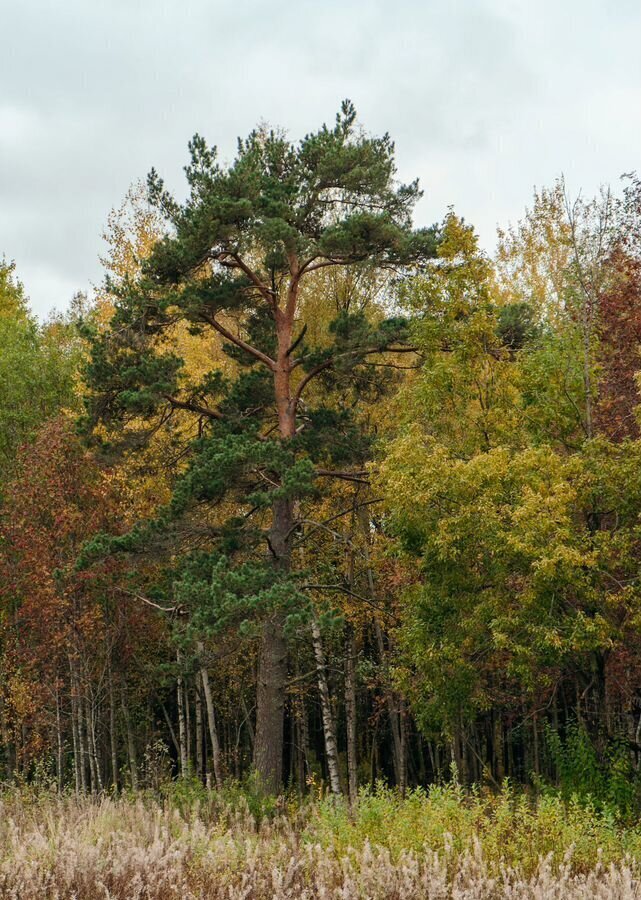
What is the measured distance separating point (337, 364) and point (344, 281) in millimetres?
6450

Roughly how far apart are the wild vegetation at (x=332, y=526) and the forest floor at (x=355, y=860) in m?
0.05

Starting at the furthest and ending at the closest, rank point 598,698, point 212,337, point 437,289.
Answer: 1. point 212,337
2. point 437,289
3. point 598,698

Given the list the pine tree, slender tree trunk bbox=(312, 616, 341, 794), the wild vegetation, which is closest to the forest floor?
the wild vegetation

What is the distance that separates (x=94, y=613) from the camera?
19250mm

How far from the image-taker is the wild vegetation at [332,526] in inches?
362

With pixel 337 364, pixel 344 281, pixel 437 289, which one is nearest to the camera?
pixel 437 289

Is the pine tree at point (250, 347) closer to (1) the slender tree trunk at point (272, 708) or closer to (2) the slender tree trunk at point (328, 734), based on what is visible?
(1) the slender tree trunk at point (272, 708)

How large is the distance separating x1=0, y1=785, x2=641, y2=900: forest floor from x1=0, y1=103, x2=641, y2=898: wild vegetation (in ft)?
0.18

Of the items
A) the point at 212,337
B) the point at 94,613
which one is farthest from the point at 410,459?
the point at 212,337

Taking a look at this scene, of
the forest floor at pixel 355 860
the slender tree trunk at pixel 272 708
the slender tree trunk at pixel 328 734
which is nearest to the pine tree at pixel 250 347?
the slender tree trunk at pixel 272 708

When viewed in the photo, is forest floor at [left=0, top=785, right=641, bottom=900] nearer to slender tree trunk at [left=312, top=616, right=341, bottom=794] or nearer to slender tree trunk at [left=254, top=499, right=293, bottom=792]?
slender tree trunk at [left=254, top=499, right=293, bottom=792]

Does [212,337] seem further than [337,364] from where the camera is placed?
→ Yes

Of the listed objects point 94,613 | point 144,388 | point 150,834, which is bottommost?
point 150,834

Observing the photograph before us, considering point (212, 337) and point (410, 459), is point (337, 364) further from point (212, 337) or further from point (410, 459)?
point (212, 337)
